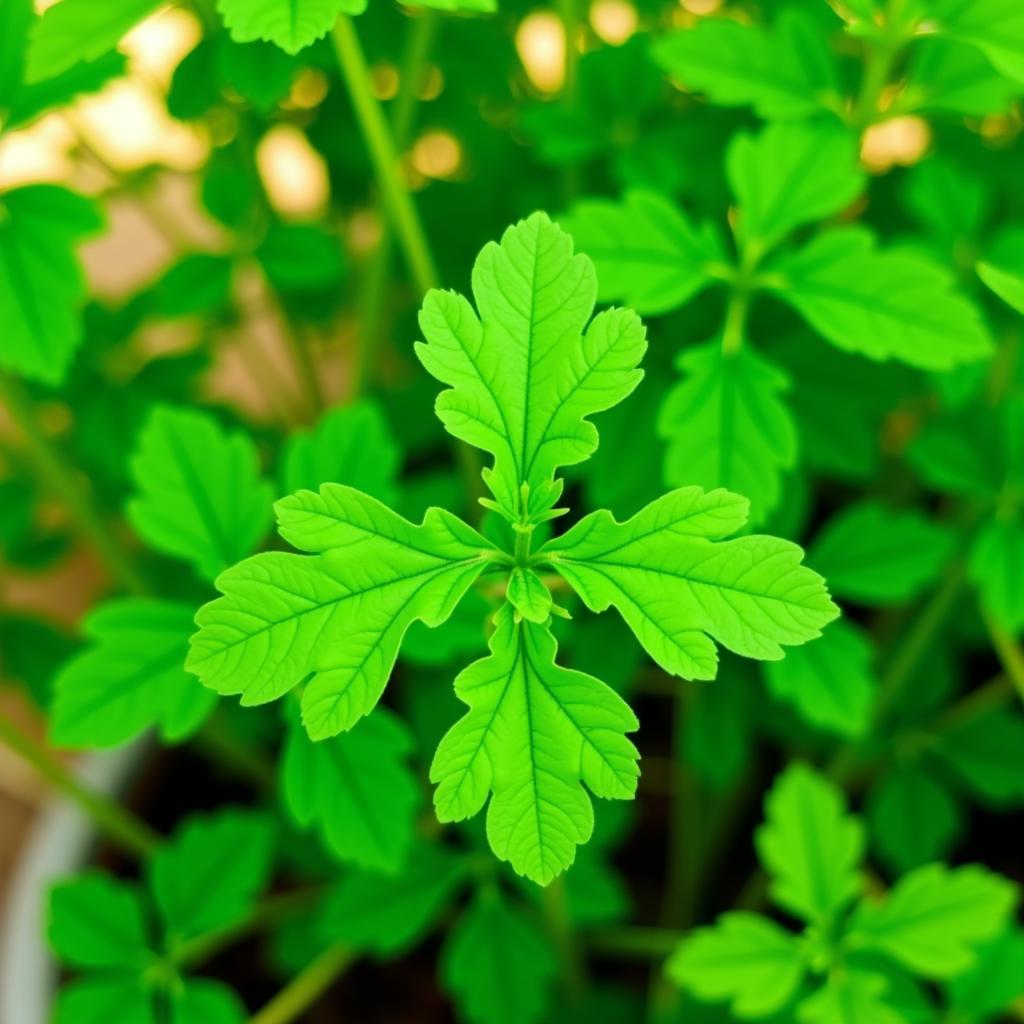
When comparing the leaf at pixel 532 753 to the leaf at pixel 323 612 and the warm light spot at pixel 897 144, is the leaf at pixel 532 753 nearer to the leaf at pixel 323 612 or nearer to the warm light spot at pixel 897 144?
the leaf at pixel 323 612

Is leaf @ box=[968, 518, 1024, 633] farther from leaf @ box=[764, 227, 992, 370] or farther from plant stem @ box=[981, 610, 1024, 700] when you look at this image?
leaf @ box=[764, 227, 992, 370]

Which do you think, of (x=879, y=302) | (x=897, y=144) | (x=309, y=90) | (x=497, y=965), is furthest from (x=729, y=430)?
(x=897, y=144)

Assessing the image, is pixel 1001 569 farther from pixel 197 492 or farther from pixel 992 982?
pixel 197 492

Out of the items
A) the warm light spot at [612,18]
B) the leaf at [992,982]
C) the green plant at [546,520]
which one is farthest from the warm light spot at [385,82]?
the leaf at [992,982]

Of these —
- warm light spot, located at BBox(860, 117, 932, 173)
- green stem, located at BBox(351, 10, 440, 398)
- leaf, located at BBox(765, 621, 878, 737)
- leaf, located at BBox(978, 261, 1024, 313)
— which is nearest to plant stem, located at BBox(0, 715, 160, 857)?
green stem, located at BBox(351, 10, 440, 398)

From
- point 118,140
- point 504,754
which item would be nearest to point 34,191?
point 504,754

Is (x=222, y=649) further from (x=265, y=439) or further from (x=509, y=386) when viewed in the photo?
(x=265, y=439)
